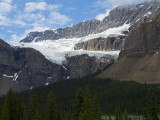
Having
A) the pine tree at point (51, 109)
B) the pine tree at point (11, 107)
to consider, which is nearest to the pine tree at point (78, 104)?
the pine tree at point (51, 109)

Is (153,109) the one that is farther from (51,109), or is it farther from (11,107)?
(11,107)

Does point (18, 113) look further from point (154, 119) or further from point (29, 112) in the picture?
point (154, 119)

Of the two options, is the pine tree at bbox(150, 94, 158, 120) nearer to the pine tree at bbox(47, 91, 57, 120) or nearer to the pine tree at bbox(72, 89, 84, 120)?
the pine tree at bbox(72, 89, 84, 120)

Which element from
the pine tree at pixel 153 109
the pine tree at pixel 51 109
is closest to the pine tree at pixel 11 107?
the pine tree at pixel 51 109

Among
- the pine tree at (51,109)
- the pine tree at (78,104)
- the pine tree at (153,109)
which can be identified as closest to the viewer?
the pine tree at (78,104)

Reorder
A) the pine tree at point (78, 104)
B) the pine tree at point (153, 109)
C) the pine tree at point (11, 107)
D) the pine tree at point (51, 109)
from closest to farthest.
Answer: the pine tree at point (11, 107) → the pine tree at point (78, 104) → the pine tree at point (51, 109) → the pine tree at point (153, 109)

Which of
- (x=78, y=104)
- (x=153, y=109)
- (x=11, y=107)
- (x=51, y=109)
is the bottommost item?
(x=153, y=109)

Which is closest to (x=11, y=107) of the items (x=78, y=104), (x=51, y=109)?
(x=51, y=109)

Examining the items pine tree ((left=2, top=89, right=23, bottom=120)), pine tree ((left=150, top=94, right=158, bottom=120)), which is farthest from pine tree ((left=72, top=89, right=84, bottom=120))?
pine tree ((left=150, top=94, right=158, bottom=120))

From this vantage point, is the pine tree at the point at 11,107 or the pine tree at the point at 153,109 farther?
the pine tree at the point at 153,109

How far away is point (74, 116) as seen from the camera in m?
54.6

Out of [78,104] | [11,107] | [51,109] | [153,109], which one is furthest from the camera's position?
[153,109]

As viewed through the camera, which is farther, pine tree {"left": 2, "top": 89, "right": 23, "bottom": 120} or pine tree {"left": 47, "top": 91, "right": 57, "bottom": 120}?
pine tree {"left": 47, "top": 91, "right": 57, "bottom": 120}

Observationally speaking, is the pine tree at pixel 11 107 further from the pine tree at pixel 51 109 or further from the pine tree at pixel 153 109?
the pine tree at pixel 153 109
